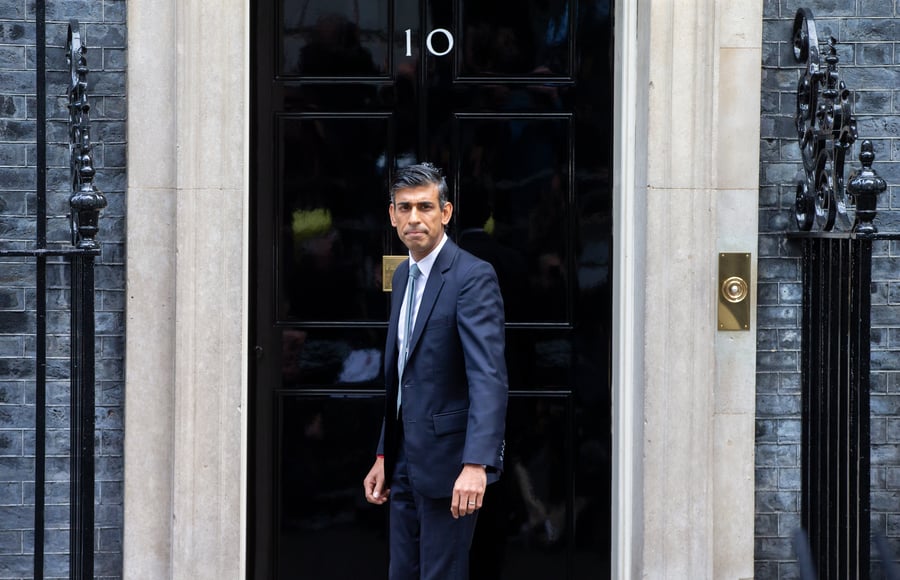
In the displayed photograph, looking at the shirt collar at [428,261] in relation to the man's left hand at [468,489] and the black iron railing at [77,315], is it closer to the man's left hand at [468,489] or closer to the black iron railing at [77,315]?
the man's left hand at [468,489]

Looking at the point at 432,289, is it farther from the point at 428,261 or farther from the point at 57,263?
the point at 57,263

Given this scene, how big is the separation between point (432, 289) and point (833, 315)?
1.69m

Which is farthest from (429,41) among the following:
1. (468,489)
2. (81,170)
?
(468,489)

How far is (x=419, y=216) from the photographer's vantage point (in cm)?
390

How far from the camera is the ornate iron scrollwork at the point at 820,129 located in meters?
4.27

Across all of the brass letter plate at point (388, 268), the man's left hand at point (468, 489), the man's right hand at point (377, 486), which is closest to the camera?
the man's left hand at point (468, 489)

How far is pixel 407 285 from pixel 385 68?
1.33 metres

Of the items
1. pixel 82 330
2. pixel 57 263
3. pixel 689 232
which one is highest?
pixel 689 232

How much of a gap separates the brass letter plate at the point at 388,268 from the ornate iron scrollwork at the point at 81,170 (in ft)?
4.18

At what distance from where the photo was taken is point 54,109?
4.71m

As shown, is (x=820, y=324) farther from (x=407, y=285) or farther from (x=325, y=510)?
(x=325, y=510)

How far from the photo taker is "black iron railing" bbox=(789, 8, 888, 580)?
4.23 metres

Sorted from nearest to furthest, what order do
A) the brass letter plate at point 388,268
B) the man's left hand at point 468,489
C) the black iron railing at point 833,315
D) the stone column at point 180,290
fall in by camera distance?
the man's left hand at point 468,489 → the black iron railing at point 833,315 → the stone column at point 180,290 → the brass letter plate at point 388,268

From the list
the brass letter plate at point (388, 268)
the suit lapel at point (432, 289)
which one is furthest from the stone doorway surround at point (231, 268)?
the suit lapel at point (432, 289)
